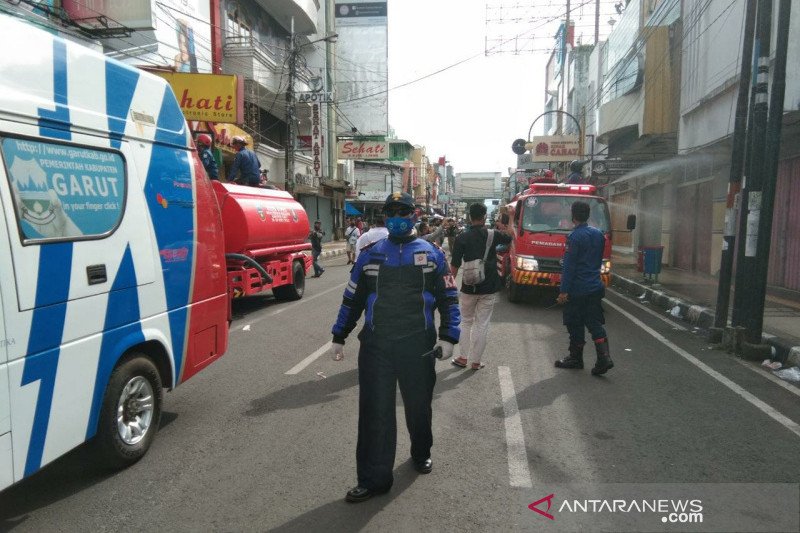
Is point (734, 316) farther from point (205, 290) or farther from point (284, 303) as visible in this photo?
point (284, 303)

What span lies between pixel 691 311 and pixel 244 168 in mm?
8465

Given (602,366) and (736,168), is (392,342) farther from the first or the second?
(736,168)

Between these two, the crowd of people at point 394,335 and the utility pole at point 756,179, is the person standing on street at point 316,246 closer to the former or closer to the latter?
the utility pole at point 756,179

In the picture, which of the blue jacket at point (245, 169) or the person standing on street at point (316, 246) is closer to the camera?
→ the blue jacket at point (245, 169)

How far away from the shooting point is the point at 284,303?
1203 cm

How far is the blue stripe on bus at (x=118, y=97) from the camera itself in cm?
379

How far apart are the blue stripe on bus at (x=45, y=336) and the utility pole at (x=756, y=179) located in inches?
304

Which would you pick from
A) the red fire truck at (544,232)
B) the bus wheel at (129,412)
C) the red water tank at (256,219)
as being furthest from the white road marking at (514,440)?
the red water tank at (256,219)

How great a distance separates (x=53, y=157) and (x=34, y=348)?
1096 millimetres

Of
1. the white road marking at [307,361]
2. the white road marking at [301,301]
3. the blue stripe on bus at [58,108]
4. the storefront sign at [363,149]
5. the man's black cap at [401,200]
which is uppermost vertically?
the storefront sign at [363,149]

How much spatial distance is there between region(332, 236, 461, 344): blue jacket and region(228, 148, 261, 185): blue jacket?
733cm

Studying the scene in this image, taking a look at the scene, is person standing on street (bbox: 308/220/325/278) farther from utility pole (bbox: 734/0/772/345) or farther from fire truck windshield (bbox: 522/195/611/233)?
utility pole (bbox: 734/0/772/345)

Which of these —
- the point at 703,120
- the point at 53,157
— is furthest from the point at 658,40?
the point at 53,157

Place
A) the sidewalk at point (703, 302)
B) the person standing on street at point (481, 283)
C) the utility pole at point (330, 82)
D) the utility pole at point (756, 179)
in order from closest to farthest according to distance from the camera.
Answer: the person standing on street at point (481, 283)
the utility pole at point (756, 179)
the sidewalk at point (703, 302)
the utility pole at point (330, 82)
